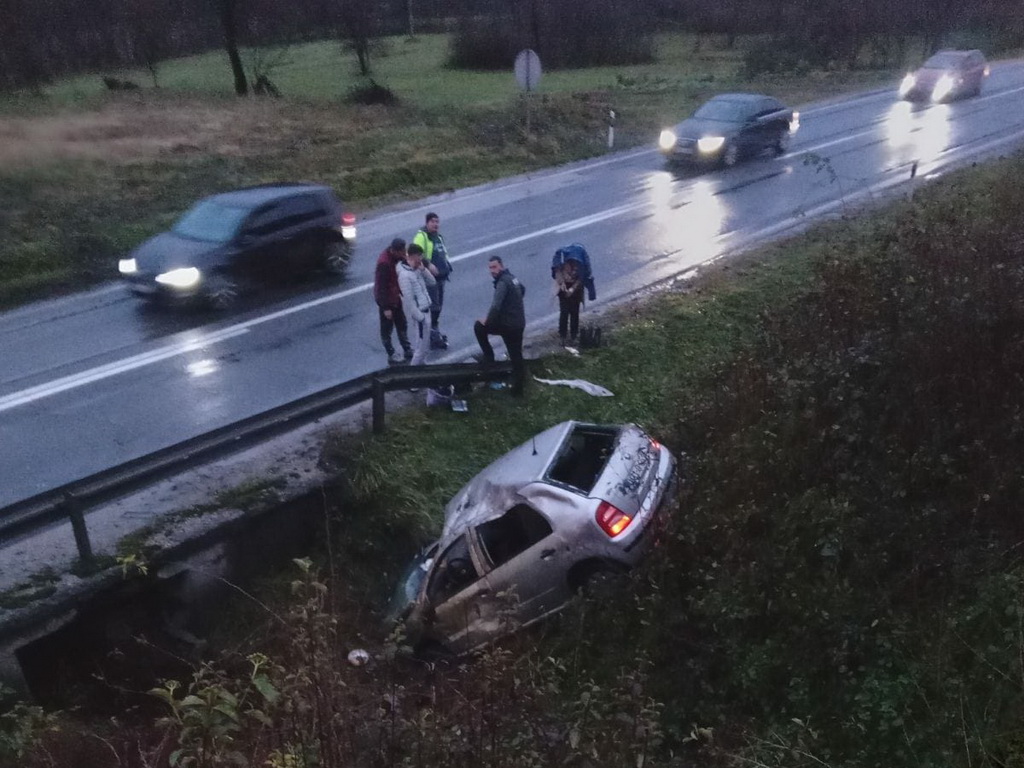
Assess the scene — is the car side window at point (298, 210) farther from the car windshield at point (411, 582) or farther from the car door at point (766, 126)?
the car door at point (766, 126)

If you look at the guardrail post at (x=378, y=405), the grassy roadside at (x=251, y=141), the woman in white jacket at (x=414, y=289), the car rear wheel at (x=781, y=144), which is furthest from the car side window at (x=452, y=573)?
the car rear wheel at (x=781, y=144)

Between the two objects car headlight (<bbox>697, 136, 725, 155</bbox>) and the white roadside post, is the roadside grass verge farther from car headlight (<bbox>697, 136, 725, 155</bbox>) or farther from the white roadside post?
the white roadside post

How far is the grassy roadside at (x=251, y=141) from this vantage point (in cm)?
1579

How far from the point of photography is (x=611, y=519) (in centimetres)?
640

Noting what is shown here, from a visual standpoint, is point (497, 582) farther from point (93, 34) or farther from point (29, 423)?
point (93, 34)

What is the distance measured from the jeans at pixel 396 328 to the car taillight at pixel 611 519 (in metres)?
4.72

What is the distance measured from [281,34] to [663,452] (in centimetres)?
3779

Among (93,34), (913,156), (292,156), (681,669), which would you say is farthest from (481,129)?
(681,669)

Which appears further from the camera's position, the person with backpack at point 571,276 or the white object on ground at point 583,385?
the person with backpack at point 571,276

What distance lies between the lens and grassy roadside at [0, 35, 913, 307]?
15.8 m

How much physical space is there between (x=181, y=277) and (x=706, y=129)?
45.2 ft

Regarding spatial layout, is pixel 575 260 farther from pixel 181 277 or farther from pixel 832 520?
pixel 181 277

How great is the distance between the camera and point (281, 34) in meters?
39.1

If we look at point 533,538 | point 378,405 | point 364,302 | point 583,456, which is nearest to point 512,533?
point 533,538
